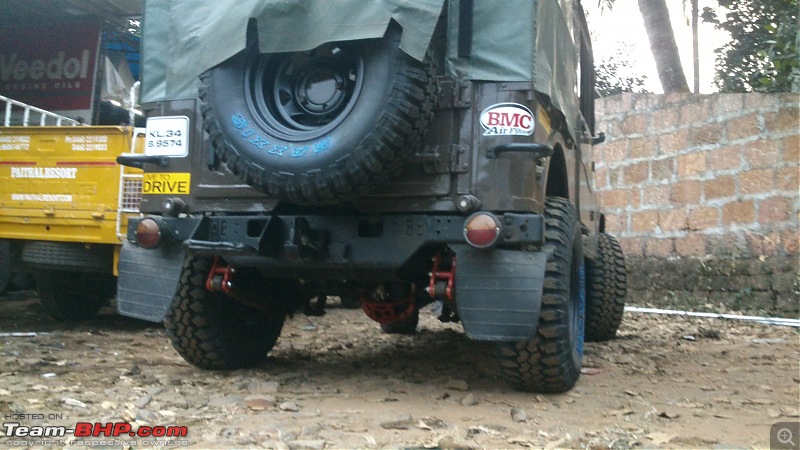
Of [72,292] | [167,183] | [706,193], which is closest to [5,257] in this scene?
[72,292]

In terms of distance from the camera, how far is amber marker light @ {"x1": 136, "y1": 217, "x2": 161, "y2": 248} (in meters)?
3.83

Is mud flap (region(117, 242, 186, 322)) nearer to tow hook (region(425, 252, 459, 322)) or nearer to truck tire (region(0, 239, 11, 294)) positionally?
tow hook (region(425, 252, 459, 322))

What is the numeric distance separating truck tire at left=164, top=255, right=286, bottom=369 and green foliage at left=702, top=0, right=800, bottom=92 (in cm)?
641

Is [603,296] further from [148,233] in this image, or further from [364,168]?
[148,233]

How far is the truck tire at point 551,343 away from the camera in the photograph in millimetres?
3496

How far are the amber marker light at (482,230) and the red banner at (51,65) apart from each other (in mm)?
8917

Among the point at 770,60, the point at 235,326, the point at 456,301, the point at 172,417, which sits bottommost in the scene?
the point at 172,417

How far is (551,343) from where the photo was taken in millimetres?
3500

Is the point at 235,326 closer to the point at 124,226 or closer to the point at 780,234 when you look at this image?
the point at 124,226

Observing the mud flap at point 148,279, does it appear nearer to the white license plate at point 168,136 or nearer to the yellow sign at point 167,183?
the yellow sign at point 167,183

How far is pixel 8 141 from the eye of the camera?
618 cm


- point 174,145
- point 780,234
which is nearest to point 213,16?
point 174,145

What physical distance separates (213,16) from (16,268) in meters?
3.73

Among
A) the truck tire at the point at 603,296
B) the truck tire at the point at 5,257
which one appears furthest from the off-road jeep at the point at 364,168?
the truck tire at the point at 5,257
